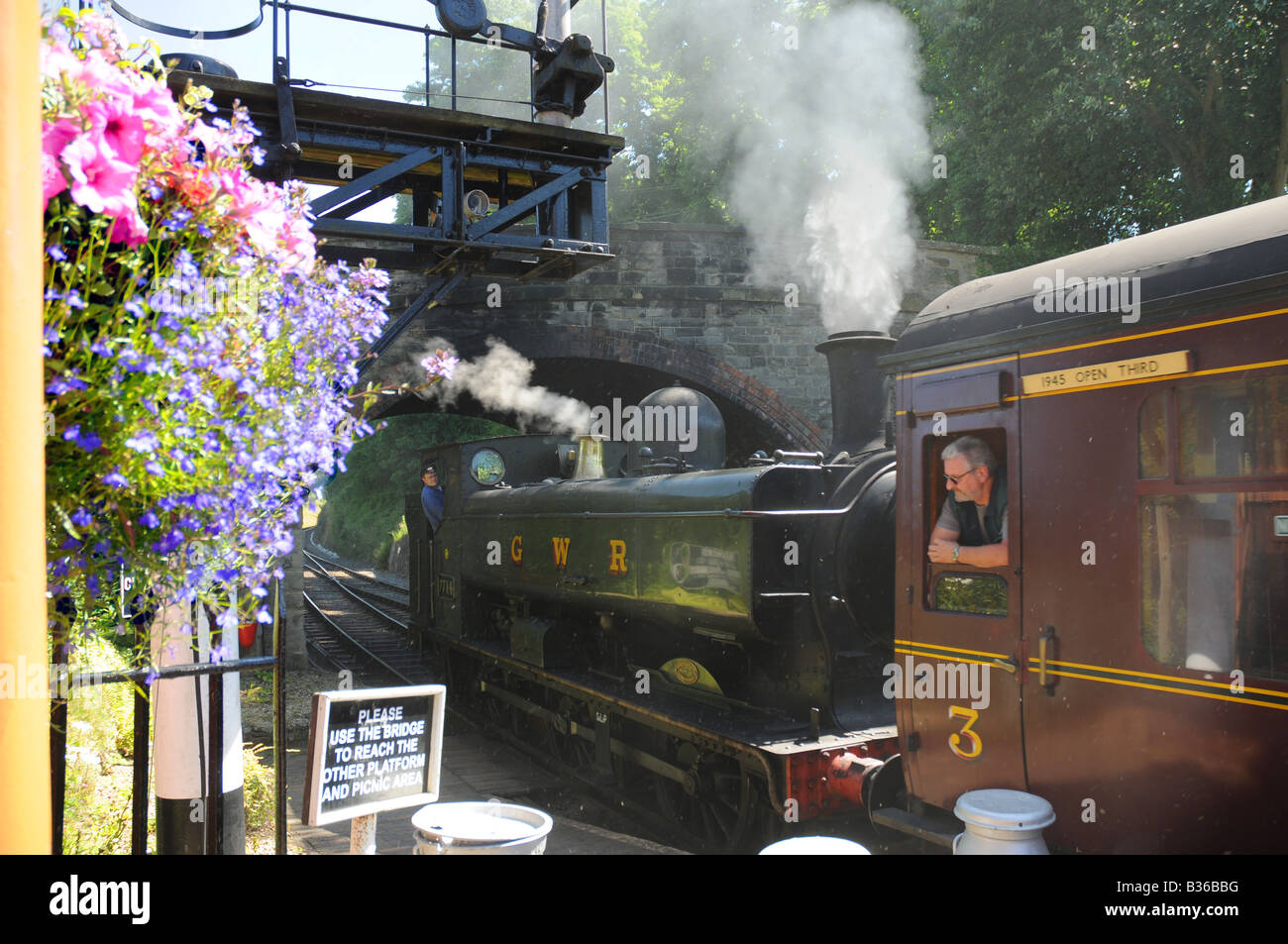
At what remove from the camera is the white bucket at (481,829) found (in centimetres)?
246

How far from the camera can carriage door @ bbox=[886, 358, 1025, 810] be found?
384 cm

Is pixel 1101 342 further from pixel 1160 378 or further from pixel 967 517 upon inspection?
pixel 967 517

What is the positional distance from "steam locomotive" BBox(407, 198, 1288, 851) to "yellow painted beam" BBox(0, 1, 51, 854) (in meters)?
3.17

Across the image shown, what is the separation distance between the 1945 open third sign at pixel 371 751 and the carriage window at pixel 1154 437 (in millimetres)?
2463

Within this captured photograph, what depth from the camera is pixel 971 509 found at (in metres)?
4.19

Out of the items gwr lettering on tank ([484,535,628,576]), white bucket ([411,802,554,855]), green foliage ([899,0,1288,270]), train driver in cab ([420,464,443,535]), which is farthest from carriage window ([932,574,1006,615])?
green foliage ([899,0,1288,270])

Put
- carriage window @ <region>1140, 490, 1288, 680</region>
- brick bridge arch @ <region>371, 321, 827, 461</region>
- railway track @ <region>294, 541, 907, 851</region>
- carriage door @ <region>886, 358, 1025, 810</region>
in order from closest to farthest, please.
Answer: carriage window @ <region>1140, 490, 1288, 680</region>
carriage door @ <region>886, 358, 1025, 810</region>
railway track @ <region>294, 541, 907, 851</region>
brick bridge arch @ <region>371, 321, 827, 461</region>

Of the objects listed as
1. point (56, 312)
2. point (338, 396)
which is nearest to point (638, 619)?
point (338, 396)

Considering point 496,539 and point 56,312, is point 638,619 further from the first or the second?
point 56,312

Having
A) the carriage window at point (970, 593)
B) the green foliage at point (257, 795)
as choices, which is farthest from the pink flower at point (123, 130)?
the green foliage at point (257, 795)

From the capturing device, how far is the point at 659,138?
3522 cm

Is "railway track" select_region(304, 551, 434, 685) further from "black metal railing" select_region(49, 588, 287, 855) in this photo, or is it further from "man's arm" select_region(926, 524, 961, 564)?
"black metal railing" select_region(49, 588, 287, 855)

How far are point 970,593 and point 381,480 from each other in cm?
3151

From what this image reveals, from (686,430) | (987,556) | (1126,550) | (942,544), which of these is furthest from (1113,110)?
(1126,550)
